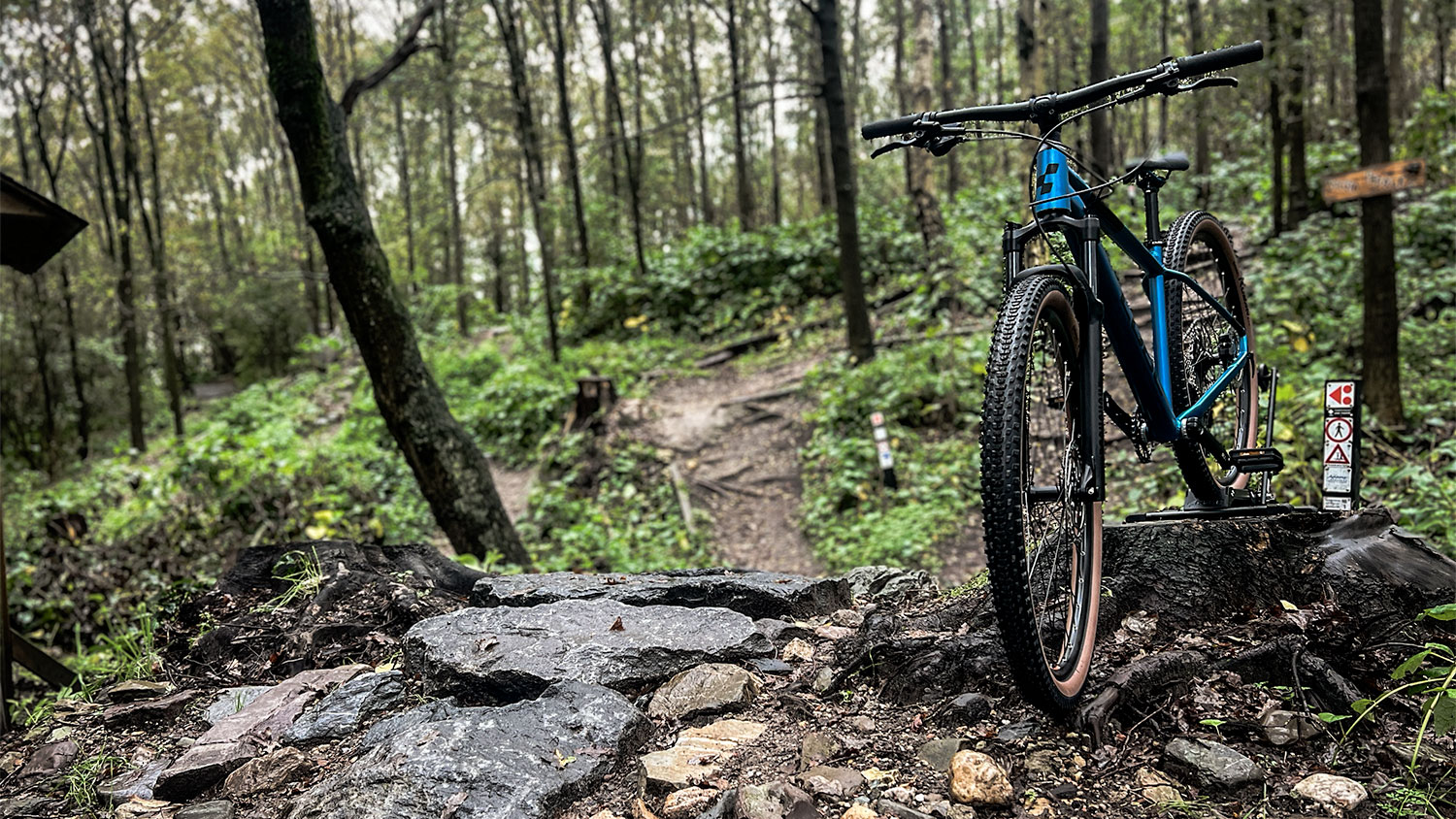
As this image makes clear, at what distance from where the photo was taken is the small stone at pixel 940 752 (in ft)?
7.26

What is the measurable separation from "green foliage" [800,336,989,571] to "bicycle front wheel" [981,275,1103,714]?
179 inches

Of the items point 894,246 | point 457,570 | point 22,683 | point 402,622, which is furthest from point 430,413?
point 894,246

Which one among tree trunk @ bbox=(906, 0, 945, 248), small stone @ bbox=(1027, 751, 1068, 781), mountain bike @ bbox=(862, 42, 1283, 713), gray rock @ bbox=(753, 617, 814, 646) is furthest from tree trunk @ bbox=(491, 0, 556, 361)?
small stone @ bbox=(1027, 751, 1068, 781)

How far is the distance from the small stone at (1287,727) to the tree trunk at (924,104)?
9.99m


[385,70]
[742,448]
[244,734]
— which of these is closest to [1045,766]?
[244,734]

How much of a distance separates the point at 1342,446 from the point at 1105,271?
1494 millimetres

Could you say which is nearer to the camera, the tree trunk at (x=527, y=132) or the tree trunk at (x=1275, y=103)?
the tree trunk at (x=1275, y=103)

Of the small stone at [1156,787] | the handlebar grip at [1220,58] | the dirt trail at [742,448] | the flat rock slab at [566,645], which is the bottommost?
the dirt trail at [742,448]

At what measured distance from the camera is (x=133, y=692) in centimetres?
335

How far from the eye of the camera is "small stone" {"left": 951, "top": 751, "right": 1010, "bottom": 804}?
204 cm

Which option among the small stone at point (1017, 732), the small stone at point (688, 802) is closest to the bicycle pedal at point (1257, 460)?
the small stone at point (1017, 732)

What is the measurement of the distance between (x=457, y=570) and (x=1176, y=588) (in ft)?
10.5

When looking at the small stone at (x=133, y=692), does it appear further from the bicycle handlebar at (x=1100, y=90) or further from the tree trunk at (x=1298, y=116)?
the tree trunk at (x=1298, y=116)

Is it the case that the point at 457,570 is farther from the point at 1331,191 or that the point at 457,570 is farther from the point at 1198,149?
the point at 1198,149
